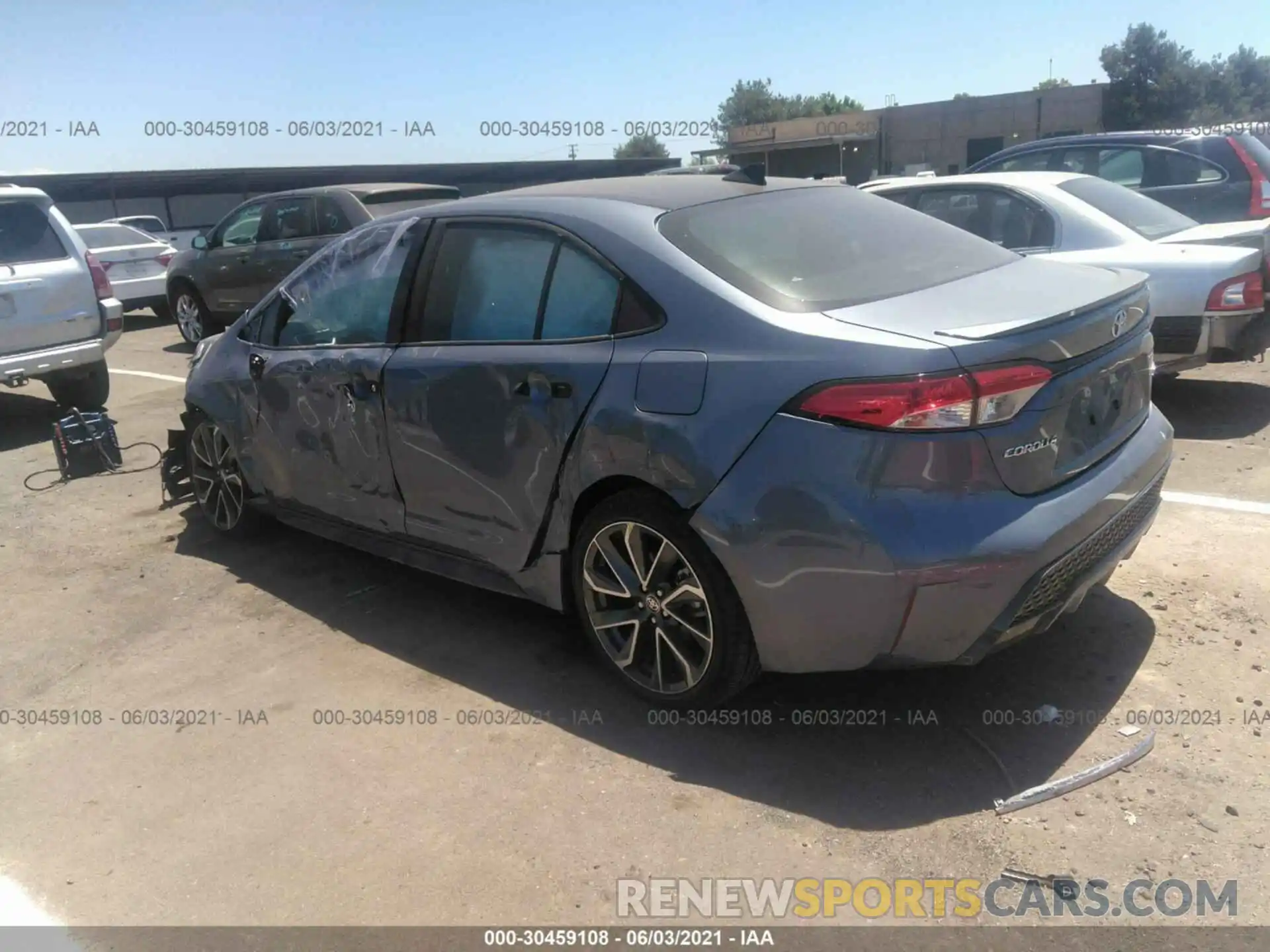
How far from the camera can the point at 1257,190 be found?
8844 millimetres

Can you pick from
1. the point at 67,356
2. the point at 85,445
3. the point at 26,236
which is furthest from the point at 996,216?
the point at 26,236

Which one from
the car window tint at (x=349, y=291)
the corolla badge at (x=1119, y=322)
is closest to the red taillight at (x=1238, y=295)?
the corolla badge at (x=1119, y=322)

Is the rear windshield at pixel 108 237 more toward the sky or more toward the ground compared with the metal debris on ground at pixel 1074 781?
more toward the sky

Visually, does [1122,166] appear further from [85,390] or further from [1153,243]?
[85,390]

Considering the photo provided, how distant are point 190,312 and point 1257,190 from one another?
11.1 meters

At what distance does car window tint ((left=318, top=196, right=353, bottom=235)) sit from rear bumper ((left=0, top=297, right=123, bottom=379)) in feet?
7.68

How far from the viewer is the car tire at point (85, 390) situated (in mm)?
8914

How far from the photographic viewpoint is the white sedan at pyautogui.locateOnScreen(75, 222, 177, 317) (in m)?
14.8

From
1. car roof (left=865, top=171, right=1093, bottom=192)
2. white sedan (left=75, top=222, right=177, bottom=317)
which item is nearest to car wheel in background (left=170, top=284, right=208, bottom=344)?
white sedan (left=75, top=222, right=177, bottom=317)

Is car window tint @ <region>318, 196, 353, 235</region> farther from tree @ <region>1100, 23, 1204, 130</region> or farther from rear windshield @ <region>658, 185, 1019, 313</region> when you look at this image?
tree @ <region>1100, 23, 1204, 130</region>

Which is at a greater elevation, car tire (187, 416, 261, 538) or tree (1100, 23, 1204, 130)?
tree (1100, 23, 1204, 130)

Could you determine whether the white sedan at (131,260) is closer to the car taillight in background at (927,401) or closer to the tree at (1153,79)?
the car taillight in background at (927,401)

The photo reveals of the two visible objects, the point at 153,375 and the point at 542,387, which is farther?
the point at 153,375

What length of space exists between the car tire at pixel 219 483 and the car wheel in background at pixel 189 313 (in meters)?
7.53
